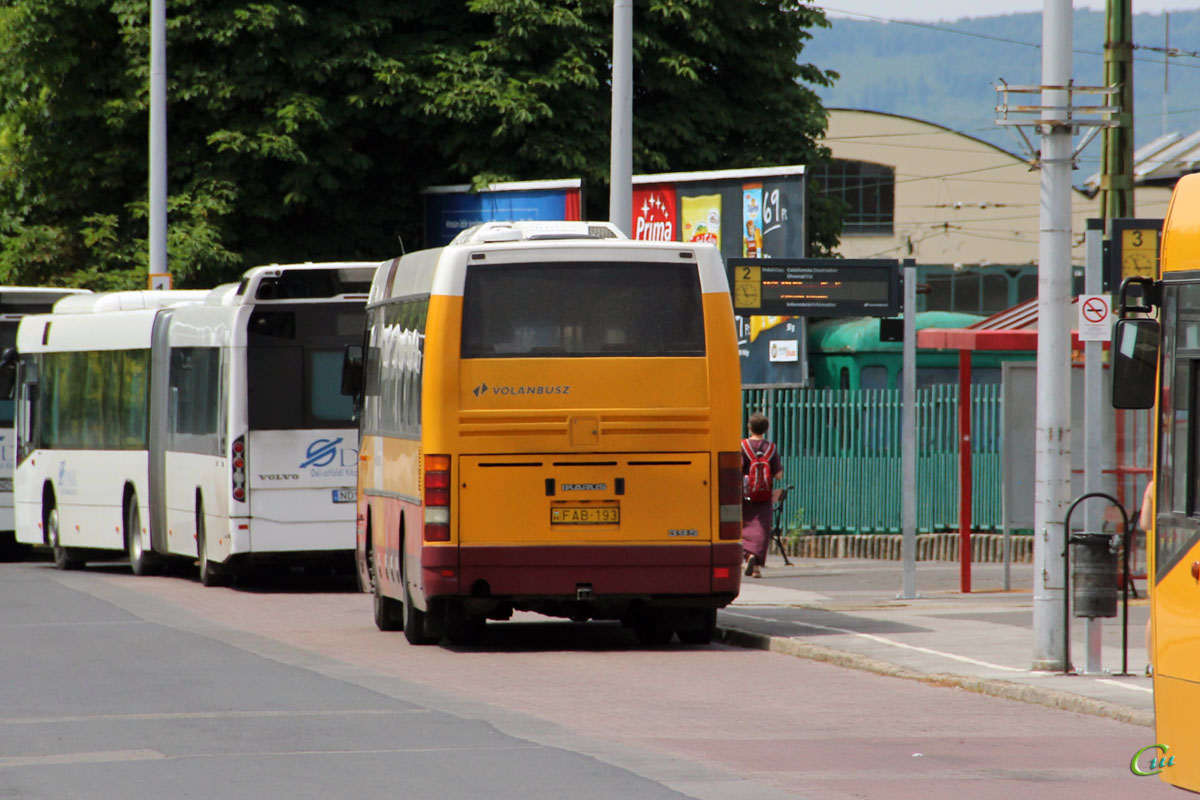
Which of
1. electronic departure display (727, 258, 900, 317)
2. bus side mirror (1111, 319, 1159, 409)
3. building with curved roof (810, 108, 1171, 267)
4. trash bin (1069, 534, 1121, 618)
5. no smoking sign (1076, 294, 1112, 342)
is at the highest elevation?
building with curved roof (810, 108, 1171, 267)

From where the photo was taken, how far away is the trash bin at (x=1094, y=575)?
1273cm

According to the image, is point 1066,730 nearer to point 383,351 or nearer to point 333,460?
point 383,351

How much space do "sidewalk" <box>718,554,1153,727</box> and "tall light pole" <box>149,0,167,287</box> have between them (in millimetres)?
11210

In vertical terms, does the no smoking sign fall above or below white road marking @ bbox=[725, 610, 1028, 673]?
above

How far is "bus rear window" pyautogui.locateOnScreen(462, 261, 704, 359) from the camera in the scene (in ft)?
49.7

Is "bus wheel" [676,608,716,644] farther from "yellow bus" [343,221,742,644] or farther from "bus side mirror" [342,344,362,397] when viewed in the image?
"bus side mirror" [342,344,362,397]

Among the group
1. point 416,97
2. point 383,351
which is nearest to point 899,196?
point 416,97

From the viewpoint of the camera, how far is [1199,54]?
42750mm

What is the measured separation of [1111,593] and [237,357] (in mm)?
10525

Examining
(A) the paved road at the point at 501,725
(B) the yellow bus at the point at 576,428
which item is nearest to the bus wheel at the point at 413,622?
(A) the paved road at the point at 501,725

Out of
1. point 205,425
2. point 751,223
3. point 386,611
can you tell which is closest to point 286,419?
point 205,425

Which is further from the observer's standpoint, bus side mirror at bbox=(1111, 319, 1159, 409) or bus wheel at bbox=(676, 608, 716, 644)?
bus wheel at bbox=(676, 608, 716, 644)

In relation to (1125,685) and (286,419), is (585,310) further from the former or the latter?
(286,419)

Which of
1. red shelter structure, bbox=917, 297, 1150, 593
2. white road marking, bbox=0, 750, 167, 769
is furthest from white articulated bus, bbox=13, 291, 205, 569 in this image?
white road marking, bbox=0, 750, 167, 769
